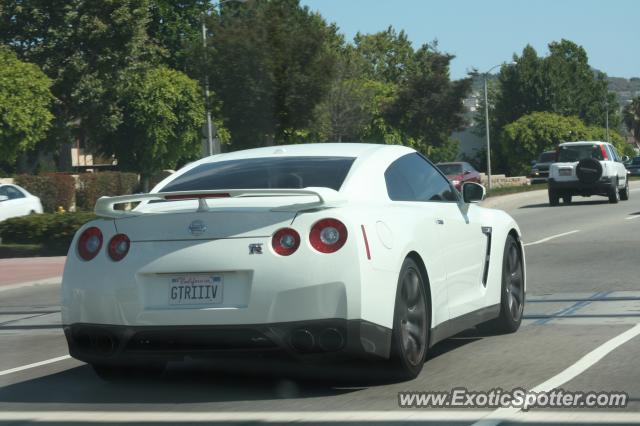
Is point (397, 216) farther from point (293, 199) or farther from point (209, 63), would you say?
point (209, 63)

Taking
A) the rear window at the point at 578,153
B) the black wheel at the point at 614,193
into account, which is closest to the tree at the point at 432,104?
the rear window at the point at 578,153

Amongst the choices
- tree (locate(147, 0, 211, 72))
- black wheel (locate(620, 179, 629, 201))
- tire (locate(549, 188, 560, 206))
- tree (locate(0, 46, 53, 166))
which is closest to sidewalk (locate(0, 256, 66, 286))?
tire (locate(549, 188, 560, 206))

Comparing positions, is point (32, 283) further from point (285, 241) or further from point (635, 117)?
point (635, 117)

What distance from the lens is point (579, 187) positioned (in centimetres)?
3509

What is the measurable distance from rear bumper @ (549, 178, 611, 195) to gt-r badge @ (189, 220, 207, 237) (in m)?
29.3

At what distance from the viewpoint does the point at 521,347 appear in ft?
27.7

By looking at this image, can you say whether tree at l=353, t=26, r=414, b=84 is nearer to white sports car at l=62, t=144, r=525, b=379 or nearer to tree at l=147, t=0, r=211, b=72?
tree at l=147, t=0, r=211, b=72

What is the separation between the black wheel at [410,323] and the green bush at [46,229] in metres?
15.7

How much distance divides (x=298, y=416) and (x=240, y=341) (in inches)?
25.4

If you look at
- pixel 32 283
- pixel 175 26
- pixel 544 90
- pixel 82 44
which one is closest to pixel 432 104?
pixel 175 26

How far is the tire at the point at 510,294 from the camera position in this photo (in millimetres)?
9070

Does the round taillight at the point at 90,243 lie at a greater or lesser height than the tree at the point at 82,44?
lesser

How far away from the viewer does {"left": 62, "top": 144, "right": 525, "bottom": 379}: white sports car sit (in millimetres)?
6555

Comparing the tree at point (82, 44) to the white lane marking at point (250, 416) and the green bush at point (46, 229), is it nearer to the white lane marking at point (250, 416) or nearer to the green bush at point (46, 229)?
the green bush at point (46, 229)
